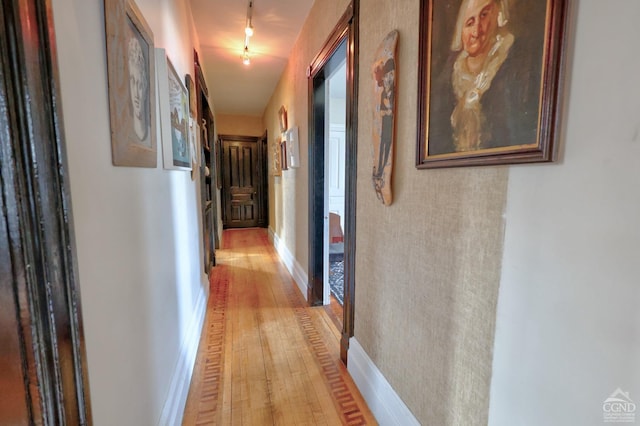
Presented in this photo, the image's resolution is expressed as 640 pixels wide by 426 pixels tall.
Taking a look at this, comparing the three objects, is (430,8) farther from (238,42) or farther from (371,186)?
(238,42)

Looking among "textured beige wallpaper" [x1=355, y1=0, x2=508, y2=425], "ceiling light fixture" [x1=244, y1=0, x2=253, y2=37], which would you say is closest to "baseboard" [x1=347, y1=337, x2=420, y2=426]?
"textured beige wallpaper" [x1=355, y1=0, x2=508, y2=425]

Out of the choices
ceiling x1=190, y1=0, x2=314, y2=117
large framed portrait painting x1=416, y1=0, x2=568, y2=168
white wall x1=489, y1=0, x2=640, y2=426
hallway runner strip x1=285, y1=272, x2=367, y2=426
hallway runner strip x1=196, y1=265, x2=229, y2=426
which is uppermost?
ceiling x1=190, y1=0, x2=314, y2=117

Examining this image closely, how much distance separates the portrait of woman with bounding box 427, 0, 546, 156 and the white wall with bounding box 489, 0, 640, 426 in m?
0.08

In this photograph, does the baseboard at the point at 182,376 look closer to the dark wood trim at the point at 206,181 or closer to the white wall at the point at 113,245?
the white wall at the point at 113,245

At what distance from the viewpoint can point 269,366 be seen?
1923 mm

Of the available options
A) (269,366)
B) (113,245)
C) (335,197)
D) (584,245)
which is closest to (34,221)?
(113,245)

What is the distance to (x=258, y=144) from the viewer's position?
6.93m

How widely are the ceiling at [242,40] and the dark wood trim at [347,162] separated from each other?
1.93ft

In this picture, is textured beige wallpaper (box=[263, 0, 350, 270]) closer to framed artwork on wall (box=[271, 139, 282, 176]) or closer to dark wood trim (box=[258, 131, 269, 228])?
framed artwork on wall (box=[271, 139, 282, 176])

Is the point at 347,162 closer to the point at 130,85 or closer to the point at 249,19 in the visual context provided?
the point at 130,85

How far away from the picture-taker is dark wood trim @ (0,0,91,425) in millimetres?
461

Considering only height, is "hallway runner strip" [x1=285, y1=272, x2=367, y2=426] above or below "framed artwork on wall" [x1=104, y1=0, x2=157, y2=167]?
below

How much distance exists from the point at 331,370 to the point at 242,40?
3262mm

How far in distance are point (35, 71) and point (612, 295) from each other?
117cm
